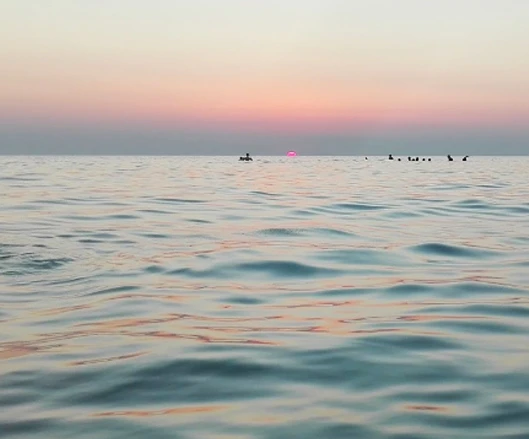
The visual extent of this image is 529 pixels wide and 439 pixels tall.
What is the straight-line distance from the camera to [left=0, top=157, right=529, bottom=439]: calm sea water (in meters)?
5.02

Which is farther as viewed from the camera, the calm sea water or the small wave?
the small wave

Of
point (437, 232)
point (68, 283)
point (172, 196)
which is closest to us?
point (68, 283)

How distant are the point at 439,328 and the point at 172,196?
73.3 feet

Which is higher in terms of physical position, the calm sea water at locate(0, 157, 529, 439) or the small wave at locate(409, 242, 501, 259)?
the calm sea water at locate(0, 157, 529, 439)

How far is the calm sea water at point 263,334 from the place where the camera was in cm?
502

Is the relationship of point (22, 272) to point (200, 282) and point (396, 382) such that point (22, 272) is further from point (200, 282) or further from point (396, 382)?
point (396, 382)

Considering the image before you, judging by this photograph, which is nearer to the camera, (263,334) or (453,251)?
(263,334)

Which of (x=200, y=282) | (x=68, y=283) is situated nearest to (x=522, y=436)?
(x=200, y=282)

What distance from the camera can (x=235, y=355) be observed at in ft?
21.6

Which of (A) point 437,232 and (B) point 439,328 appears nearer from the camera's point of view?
(B) point 439,328

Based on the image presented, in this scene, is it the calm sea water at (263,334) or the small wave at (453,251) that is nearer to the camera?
the calm sea water at (263,334)

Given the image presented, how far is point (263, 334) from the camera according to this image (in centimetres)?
745

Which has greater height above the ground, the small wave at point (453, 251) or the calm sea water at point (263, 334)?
the calm sea water at point (263, 334)

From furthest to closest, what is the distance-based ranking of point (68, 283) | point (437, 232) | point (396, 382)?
point (437, 232) → point (68, 283) → point (396, 382)
